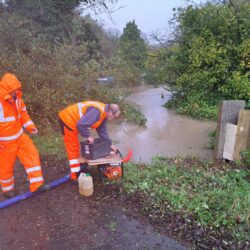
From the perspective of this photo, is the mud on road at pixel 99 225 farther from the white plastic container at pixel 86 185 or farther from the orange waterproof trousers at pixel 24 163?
the orange waterproof trousers at pixel 24 163

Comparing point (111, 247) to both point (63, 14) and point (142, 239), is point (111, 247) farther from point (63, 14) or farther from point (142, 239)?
point (63, 14)

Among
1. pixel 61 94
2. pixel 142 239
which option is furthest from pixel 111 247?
pixel 61 94

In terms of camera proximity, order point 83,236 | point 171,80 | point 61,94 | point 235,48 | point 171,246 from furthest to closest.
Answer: point 171,80 → point 235,48 → point 61,94 → point 83,236 → point 171,246

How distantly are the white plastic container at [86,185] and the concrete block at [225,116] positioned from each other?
2.84 metres

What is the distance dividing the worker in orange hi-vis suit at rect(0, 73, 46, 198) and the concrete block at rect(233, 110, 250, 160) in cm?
367

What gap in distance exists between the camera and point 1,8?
13688 mm

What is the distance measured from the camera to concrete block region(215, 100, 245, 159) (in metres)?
5.46

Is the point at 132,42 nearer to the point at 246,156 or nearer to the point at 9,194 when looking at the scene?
the point at 246,156

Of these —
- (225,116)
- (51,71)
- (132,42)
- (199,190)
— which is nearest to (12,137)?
(199,190)

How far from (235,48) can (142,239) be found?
354 inches

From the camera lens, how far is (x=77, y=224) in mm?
3586

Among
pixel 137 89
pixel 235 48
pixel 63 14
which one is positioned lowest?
pixel 137 89

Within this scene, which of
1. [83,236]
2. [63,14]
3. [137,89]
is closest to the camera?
[83,236]

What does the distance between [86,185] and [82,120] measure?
994 millimetres
